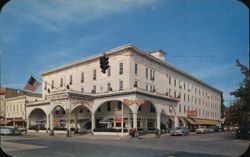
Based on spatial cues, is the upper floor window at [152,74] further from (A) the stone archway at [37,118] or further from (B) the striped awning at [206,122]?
(A) the stone archway at [37,118]

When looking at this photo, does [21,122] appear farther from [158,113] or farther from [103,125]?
[158,113]

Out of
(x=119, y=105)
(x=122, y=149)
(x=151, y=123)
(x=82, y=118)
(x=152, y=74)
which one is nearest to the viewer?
(x=122, y=149)

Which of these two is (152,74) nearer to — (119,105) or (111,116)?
(119,105)

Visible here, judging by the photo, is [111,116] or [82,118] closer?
[111,116]

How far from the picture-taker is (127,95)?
39.0 m

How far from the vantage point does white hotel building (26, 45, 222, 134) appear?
40.2m

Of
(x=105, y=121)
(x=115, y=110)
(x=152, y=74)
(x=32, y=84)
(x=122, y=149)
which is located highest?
(x=152, y=74)

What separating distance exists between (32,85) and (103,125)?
13095 mm

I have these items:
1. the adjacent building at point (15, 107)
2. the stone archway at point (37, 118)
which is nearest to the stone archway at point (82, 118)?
the stone archway at point (37, 118)

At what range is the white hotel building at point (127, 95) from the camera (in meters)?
40.2

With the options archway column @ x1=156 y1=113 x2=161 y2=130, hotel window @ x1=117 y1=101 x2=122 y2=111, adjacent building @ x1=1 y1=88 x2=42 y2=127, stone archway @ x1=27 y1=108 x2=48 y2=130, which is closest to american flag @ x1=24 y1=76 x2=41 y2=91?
hotel window @ x1=117 y1=101 x2=122 y2=111

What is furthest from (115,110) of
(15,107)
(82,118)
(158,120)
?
(15,107)

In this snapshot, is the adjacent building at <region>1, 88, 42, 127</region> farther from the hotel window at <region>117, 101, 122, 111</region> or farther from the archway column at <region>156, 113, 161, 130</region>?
the archway column at <region>156, 113, 161, 130</region>

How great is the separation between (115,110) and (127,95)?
4.55m
